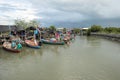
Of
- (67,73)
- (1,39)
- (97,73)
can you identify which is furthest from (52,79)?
(1,39)

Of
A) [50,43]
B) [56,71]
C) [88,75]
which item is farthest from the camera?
[50,43]

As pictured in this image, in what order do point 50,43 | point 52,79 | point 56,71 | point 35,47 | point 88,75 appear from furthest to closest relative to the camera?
point 50,43
point 35,47
point 56,71
point 88,75
point 52,79

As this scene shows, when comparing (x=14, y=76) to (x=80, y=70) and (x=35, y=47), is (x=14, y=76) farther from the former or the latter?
(x=35, y=47)

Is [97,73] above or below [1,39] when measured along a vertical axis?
below

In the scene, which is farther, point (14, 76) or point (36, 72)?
point (36, 72)

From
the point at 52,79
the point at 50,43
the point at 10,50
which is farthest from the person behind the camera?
the point at 50,43

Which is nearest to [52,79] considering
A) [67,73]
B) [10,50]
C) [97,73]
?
[67,73]

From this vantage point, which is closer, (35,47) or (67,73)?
(67,73)

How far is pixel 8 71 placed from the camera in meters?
14.2

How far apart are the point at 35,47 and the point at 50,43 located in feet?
25.0

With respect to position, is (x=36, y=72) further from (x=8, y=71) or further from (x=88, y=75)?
(x=88, y=75)

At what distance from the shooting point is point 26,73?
13734 millimetres

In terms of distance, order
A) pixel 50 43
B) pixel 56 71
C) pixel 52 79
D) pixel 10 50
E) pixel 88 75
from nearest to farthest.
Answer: pixel 52 79, pixel 88 75, pixel 56 71, pixel 10 50, pixel 50 43

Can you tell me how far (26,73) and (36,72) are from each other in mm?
778
